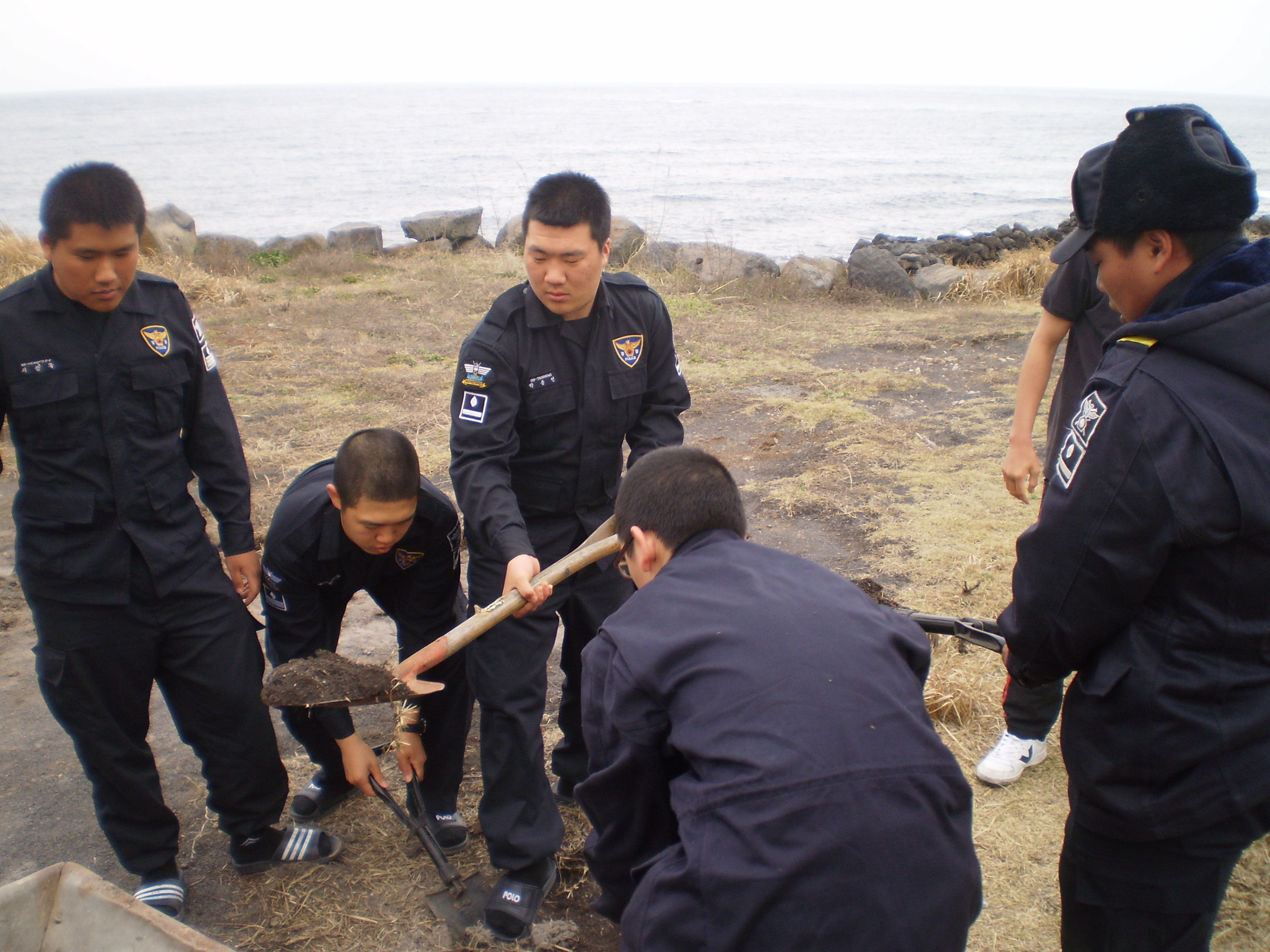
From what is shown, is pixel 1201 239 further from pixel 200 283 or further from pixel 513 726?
pixel 200 283

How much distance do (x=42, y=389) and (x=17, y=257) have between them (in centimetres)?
1082

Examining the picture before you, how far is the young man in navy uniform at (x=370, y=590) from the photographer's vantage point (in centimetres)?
260

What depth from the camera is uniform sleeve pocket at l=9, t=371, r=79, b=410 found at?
2.40 meters

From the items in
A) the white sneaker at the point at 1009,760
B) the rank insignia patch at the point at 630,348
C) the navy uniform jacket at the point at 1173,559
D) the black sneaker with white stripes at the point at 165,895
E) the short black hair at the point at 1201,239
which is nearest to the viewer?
the navy uniform jacket at the point at 1173,559

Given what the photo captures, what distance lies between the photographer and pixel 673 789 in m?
1.51

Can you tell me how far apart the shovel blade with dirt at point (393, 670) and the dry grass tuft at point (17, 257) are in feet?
34.4

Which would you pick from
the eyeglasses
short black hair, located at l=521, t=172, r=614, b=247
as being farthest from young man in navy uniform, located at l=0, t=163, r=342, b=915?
the eyeglasses

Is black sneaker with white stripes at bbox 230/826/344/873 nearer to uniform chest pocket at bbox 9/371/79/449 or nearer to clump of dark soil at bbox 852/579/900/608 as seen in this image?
uniform chest pocket at bbox 9/371/79/449

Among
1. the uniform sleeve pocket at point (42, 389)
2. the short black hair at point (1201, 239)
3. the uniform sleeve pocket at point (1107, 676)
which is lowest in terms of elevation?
the uniform sleeve pocket at point (1107, 676)

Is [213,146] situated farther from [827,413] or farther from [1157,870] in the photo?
[1157,870]

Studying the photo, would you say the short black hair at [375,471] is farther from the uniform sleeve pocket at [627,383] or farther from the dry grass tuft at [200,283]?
the dry grass tuft at [200,283]

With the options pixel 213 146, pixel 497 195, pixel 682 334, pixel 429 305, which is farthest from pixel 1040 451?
pixel 213 146

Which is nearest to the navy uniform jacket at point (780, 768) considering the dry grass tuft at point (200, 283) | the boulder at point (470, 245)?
the dry grass tuft at point (200, 283)

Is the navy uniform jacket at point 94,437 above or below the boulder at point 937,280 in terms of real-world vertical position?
above
